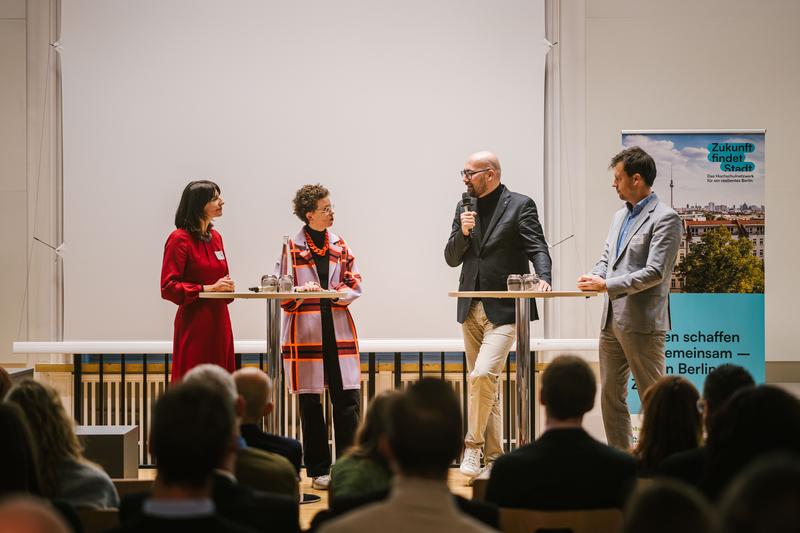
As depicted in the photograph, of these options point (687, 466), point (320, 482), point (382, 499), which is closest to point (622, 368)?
point (320, 482)

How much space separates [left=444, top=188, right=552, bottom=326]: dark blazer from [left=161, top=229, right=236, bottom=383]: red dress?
132 cm

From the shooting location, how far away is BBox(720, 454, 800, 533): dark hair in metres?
1.04

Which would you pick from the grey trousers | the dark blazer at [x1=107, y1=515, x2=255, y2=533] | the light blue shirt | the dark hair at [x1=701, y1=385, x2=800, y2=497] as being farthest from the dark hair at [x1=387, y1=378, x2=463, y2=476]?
the light blue shirt

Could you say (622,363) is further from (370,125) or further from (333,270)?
(370,125)

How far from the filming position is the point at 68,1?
6.39 meters

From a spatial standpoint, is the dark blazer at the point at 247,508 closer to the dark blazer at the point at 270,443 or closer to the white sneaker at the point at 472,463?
the dark blazer at the point at 270,443

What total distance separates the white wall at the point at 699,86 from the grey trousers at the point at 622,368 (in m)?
2.44

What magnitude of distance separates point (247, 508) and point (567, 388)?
996 millimetres

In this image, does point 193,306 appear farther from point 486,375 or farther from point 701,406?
point 701,406

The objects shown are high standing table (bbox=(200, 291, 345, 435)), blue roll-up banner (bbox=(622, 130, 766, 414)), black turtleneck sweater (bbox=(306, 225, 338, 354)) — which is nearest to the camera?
high standing table (bbox=(200, 291, 345, 435))

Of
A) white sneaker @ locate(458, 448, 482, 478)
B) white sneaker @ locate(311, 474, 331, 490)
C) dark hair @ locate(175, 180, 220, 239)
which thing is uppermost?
dark hair @ locate(175, 180, 220, 239)

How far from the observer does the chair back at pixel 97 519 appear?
6.88 feet

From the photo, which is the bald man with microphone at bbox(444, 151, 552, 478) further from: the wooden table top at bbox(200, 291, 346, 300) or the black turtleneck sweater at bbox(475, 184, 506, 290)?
the wooden table top at bbox(200, 291, 346, 300)

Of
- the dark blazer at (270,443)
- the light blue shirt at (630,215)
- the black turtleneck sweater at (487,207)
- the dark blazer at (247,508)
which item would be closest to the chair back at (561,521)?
the dark blazer at (247,508)
